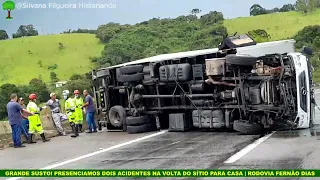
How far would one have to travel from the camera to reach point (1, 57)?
1541cm

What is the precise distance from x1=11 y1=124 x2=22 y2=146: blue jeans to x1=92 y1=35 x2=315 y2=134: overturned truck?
298cm

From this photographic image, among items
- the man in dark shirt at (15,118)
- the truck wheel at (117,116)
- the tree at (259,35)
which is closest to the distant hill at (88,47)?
the man in dark shirt at (15,118)

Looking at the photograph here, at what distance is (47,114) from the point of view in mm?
15750

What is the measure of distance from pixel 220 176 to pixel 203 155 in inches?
104

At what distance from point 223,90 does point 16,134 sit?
563 cm

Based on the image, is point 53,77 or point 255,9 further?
point 53,77

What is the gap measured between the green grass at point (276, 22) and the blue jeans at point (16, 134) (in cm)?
809

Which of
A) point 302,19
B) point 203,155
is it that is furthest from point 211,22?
point 203,155

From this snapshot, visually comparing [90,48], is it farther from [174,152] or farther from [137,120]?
[174,152]

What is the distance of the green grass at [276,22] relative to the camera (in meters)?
18.8

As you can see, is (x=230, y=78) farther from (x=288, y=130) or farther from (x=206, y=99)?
(x=288, y=130)

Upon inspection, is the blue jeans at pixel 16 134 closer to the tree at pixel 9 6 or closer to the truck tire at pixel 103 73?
the truck tire at pixel 103 73

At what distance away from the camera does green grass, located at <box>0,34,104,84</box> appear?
49.8 ft

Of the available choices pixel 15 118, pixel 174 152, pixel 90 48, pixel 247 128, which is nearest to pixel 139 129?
pixel 15 118
